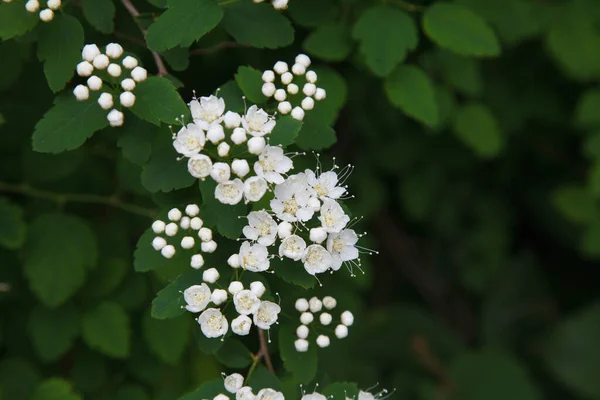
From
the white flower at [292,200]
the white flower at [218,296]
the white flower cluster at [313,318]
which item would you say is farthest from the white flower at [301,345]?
the white flower at [292,200]

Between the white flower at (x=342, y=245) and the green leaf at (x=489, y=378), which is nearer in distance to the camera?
the white flower at (x=342, y=245)

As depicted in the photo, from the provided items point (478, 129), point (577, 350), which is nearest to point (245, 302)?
point (478, 129)

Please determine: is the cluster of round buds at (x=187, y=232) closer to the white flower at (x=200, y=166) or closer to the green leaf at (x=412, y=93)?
the white flower at (x=200, y=166)

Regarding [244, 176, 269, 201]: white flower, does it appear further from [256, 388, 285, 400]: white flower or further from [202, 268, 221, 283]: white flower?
[256, 388, 285, 400]: white flower

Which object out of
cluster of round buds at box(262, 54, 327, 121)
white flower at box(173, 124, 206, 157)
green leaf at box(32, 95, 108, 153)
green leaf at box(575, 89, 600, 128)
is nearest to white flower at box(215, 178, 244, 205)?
white flower at box(173, 124, 206, 157)

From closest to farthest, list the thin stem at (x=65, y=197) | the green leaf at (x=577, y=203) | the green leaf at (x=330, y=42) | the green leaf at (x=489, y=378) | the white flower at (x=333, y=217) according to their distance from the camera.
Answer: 1. the white flower at (x=333, y=217)
2. the green leaf at (x=330, y=42)
3. the thin stem at (x=65, y=197)
4. the green leaf at (x=577, y=203)
5. the green leaf at (x=489, y=378)
